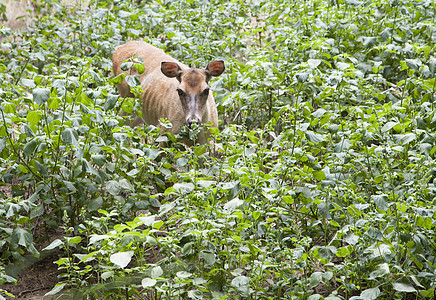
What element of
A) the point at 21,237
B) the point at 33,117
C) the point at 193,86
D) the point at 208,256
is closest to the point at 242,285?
the point at 208,256

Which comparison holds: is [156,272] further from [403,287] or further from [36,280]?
[36,280]

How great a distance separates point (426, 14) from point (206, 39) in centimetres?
325

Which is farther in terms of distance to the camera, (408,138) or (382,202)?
(408,138)

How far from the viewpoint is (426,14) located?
27.8 ft

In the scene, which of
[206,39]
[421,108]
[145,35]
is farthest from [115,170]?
[145,35]

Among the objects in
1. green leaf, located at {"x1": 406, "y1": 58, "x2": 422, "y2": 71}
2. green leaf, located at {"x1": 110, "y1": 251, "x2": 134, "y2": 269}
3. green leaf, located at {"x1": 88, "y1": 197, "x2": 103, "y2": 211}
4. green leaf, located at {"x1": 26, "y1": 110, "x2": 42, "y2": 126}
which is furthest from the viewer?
green leaf, located at {"x1": 406, "y1": 58, "x2": 422, "y2": 71}

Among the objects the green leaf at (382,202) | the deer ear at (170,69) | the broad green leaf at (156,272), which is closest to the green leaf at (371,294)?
the green leaf at (382,202)

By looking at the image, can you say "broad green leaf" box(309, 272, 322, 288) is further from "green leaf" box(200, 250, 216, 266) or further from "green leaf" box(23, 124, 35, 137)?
"green leaf" box(23, 124, 35, 137)

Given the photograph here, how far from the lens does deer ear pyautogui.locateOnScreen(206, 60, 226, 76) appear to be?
22.8ft

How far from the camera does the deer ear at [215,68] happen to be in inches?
274

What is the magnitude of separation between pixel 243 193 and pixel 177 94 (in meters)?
2.63

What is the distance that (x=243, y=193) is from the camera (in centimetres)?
471

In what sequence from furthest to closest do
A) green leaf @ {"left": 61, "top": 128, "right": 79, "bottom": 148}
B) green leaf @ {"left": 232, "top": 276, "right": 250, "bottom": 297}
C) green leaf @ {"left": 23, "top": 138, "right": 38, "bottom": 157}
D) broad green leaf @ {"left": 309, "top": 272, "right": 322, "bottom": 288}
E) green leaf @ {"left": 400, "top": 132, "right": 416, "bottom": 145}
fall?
green leaf @ {"left": 400, "top": 132, "right": 416, "bottom": 145}, green leaf @ {"left": 23, "top": 138, "right": 38, "bottom": 157}, green leaf @ {"left": 61, "top": 128, "right": 79, "bottom": 148}, broad green leaf @ {"left": 309, "top": 272, "right": 322, "bottom": 288}, green leaf @ {"left": 232, "top": 276, "right": 250, "bottom": 297}

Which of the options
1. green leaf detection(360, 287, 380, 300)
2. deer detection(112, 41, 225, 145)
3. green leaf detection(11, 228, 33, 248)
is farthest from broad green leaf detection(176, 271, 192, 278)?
deer detection(112, 41, 225, 145)
